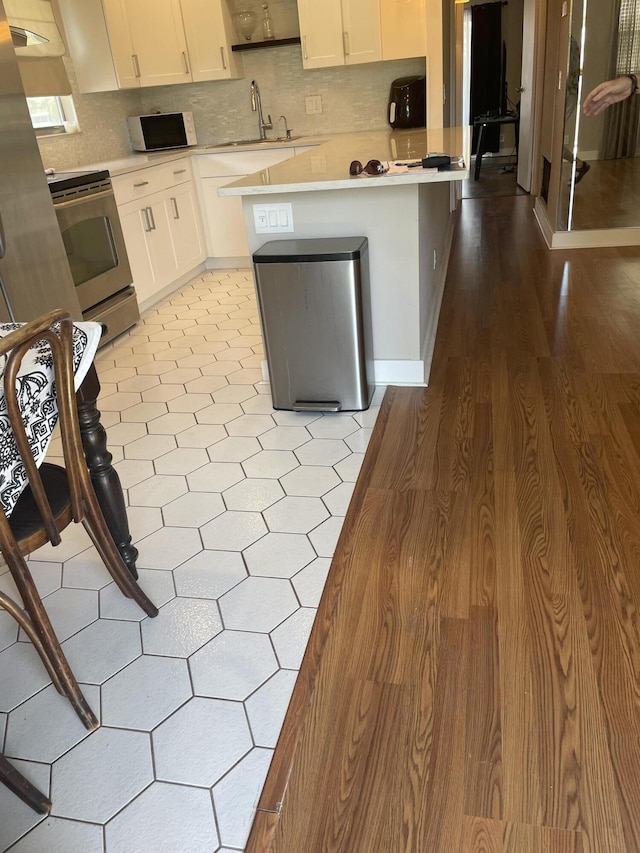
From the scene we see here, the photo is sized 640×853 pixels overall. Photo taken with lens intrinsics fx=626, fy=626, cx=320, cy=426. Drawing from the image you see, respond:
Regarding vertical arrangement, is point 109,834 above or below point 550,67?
below

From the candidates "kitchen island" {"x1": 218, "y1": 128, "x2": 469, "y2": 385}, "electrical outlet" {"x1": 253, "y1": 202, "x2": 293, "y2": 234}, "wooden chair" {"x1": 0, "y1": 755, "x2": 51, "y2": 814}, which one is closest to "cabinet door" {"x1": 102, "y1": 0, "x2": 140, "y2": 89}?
"kitchen island" {"x1": 218, "y1": 128, "x2": 469, "y2": 385}

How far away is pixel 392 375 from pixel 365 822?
6.38 feet

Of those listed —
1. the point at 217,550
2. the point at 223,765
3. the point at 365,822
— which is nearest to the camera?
the point at 365,822

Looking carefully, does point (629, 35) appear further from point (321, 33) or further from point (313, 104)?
point (313, 104)

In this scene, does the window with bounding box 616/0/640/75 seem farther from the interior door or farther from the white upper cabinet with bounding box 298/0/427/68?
the interior door

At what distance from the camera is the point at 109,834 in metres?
1.14

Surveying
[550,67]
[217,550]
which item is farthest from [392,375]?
[550,67]

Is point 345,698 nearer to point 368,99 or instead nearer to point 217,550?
point 217,550

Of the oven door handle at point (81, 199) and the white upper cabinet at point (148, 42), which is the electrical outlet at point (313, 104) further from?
the oven door handle at point (81, 199)

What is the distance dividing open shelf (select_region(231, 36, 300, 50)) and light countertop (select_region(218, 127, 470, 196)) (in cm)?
154

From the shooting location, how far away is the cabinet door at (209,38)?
182 inches

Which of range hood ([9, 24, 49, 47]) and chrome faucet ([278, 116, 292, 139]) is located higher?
range hood ([9, 24, 49, 47])

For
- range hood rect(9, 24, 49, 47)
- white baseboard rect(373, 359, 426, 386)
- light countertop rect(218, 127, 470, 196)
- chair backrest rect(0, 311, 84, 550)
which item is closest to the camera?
chair backrest rect(0, 311, 84, 550)

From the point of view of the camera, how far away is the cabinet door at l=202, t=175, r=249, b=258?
4.94 meters
